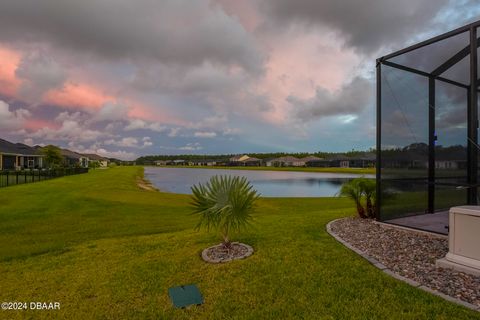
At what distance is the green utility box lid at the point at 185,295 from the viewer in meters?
3.90

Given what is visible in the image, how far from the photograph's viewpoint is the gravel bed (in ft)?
12.8

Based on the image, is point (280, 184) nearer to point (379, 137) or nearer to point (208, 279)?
point (379, 137)

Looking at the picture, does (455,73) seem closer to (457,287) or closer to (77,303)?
(457,287)

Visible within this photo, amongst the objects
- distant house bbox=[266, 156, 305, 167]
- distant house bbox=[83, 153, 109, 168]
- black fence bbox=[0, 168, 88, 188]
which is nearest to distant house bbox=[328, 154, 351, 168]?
distant house bbox=[266, 156, 305, 167]

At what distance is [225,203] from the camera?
578cm

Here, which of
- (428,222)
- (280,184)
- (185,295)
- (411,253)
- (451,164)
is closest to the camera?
(185,295)

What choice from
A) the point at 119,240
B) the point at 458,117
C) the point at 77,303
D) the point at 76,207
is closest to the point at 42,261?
the point at 119,240

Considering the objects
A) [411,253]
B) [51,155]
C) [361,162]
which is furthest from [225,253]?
[361,162]

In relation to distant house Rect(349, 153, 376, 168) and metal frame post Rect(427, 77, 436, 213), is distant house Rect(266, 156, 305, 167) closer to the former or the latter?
distant house Rect(349, 153, 376, 168)

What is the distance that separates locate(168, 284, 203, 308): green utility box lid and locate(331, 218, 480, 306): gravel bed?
9.81 ft

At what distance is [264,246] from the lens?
6.03 metres

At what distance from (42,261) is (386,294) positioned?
636 centimetres

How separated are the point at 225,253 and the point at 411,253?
3342 millimetres

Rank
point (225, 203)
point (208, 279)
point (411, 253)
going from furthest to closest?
1. point (225, 203)
2. point (411, 253)
3. point (208, 279)
